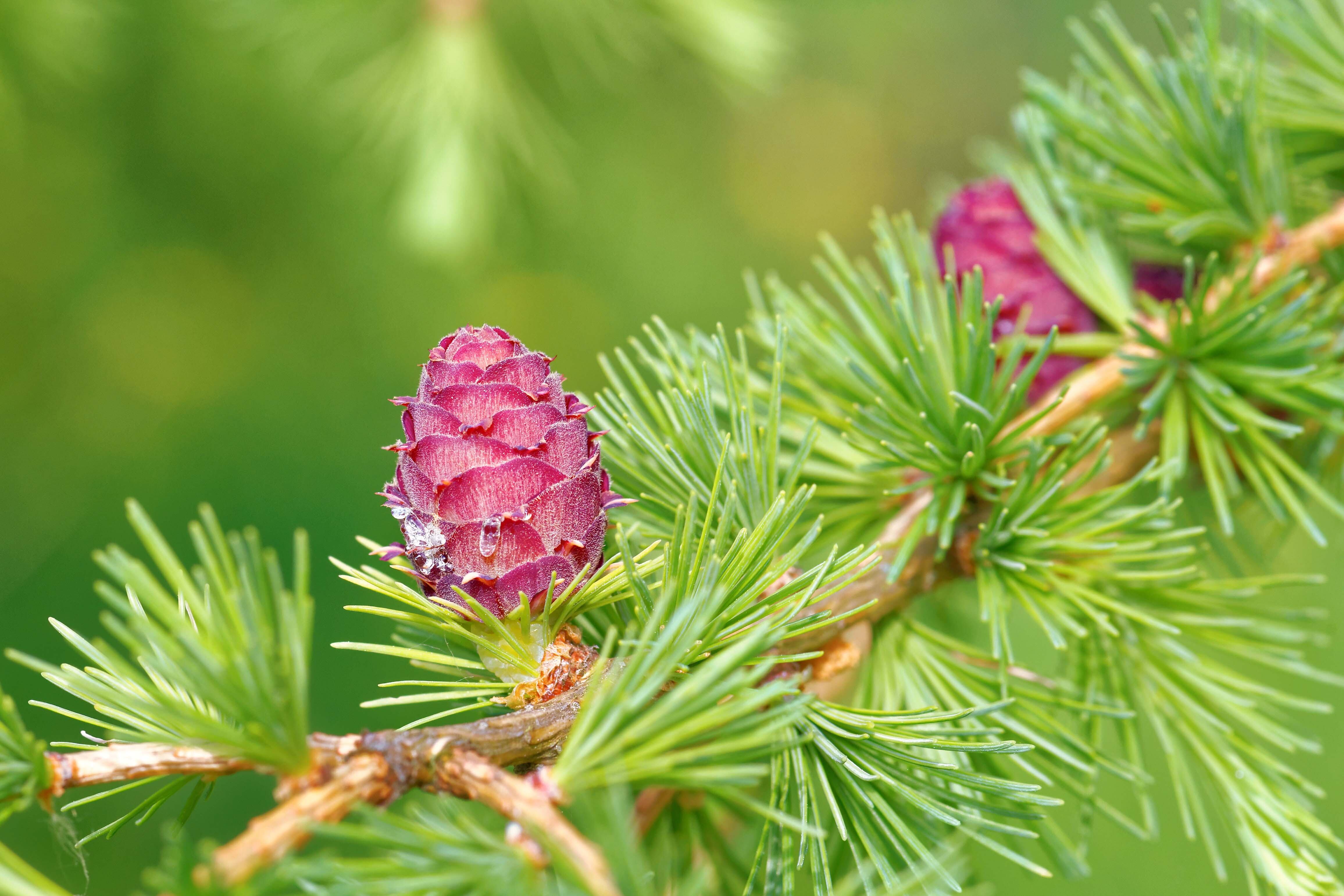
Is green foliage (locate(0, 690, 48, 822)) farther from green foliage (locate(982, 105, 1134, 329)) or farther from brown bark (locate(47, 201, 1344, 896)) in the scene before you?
green foliage (locate(982, 105, 1134, 329))

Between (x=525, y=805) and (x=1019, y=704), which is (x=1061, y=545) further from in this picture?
(x=525, y=805)

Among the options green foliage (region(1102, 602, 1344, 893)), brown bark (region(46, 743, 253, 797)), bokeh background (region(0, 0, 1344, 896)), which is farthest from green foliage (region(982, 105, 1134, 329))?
bokeh background (region(0, 0, 1344, 896))

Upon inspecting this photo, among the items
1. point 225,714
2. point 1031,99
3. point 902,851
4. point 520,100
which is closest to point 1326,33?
point 1031,99

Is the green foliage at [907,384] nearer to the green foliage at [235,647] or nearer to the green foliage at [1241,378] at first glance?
the green foliage at [1241,378]

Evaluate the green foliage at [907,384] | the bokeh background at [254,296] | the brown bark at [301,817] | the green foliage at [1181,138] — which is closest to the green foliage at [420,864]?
the brown bark at [301,817]

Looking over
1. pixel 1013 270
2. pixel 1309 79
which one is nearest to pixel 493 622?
pixel 1013 270

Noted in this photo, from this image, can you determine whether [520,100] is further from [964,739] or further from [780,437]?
A: [964,739]
